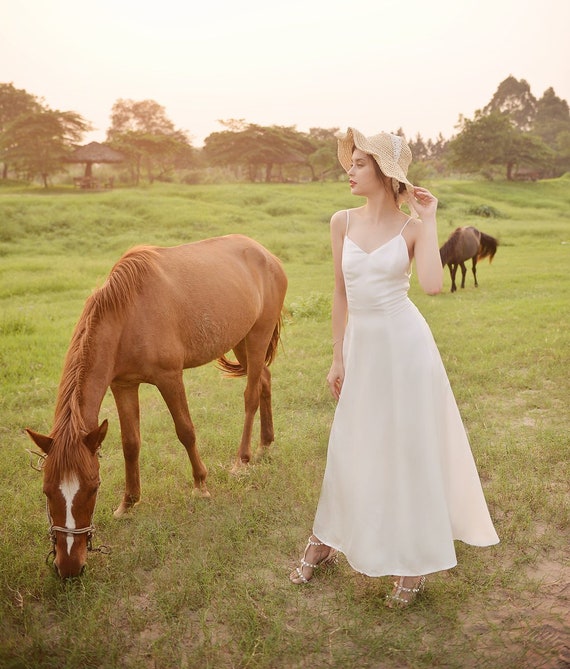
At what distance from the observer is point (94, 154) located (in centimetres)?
3319

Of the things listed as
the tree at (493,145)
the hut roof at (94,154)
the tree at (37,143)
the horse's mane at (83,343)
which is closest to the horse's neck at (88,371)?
the horse's mane at (83,343)

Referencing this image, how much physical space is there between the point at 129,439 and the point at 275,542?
123 cm

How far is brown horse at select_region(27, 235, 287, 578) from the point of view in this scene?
9.66 feet

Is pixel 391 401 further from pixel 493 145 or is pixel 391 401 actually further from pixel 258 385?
pixel 493 145

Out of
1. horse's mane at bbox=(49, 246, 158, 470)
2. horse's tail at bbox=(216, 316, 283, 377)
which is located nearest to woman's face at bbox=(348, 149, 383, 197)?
horse's mane at bbox=(49, 246, 158, 470)

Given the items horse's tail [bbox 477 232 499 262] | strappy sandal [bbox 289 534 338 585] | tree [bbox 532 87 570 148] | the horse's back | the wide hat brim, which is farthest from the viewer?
tree [bbox 532 87 570 148]

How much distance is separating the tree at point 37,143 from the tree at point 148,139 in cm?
430

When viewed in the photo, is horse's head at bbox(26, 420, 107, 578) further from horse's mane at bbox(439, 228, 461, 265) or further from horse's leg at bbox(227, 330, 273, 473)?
horse's mane at bbox(439, 228, 461, 265)

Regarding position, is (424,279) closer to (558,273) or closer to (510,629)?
(510,629)

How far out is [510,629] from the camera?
2.74 metres

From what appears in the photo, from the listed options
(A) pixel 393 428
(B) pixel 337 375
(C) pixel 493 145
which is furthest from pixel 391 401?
(C) pixel 493 145

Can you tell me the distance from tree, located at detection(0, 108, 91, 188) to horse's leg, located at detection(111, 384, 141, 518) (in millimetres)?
30946

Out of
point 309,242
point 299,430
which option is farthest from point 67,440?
point 309,242

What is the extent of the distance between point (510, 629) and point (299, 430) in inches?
108
